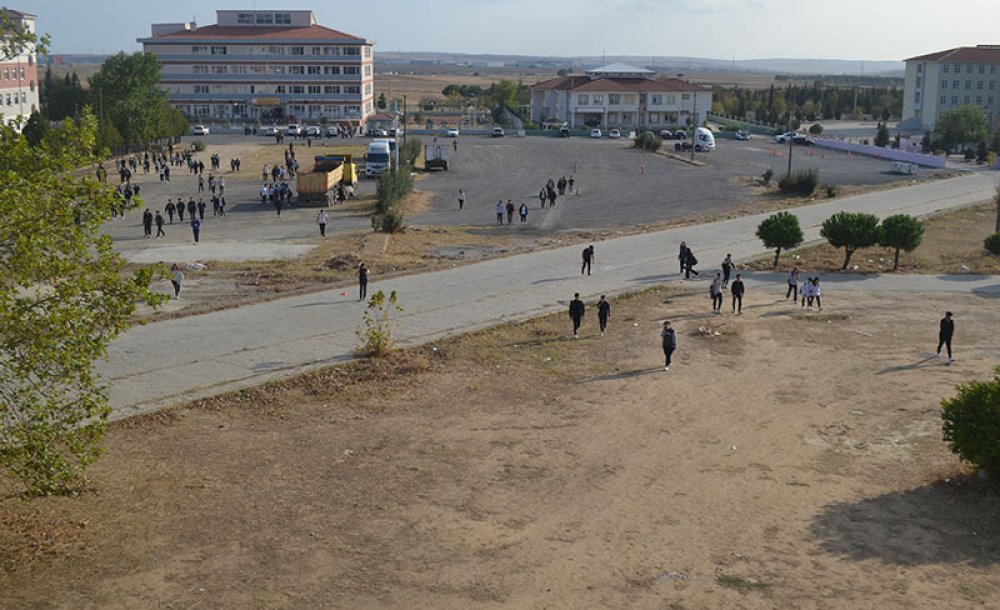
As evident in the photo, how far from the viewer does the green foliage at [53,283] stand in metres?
10.4

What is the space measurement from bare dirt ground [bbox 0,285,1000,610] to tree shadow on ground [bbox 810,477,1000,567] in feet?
0.11

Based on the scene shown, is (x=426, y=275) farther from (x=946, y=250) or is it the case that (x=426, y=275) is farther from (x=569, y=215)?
(x=946, y=250)

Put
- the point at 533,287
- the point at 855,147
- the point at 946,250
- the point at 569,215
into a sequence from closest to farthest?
the point at 533,287, the point at 946,250, the point at 569,215, the point at 855,147

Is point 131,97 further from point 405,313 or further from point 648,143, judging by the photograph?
point 405,313

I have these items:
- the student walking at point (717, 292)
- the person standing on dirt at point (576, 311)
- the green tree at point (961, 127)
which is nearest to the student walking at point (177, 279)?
the person standing on dirt at point (576, 311)

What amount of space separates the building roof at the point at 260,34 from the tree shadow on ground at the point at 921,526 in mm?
86257

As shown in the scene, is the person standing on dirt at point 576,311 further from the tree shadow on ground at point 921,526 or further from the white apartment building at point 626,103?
the white apartment building at point 626,103

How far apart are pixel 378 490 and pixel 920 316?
636 inches

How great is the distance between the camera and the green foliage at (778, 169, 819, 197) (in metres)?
48.2

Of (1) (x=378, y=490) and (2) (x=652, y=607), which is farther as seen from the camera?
(1) (x=378, y=490)

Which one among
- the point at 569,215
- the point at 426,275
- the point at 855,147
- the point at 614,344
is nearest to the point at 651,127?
the point at 855,147

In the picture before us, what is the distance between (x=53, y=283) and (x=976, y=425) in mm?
11548

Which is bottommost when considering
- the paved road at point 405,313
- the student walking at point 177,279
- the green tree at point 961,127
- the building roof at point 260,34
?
the paved road at point 405,313

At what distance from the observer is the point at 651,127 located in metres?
95.3
